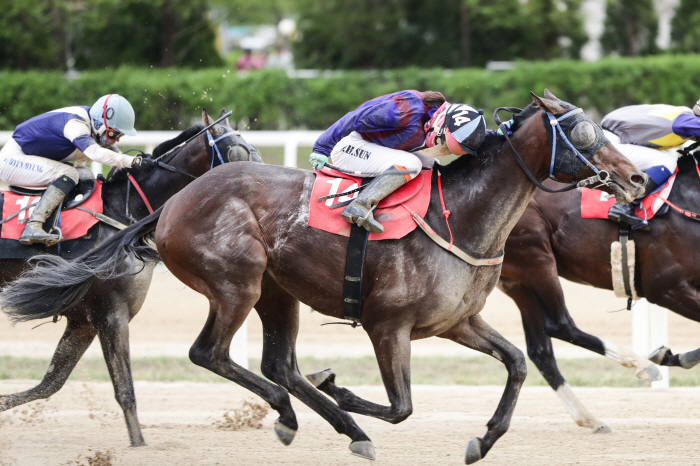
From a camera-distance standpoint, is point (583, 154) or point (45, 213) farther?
point (45, 213)

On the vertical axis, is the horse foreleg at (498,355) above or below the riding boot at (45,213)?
below

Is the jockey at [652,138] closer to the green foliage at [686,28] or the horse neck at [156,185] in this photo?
the horse neck at [156,185]

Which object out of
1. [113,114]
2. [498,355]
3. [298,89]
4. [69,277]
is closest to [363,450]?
[498,355]

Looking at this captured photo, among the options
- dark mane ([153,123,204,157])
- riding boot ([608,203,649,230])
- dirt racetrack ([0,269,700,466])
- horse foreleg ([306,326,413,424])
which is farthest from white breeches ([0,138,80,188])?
riding boot ([608,203,649,230])

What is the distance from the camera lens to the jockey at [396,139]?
4.28m

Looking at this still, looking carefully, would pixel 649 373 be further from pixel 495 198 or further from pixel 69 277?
pixel 69 277

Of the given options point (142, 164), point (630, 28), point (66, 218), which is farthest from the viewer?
point (630, 28)

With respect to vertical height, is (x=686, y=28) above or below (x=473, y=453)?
above

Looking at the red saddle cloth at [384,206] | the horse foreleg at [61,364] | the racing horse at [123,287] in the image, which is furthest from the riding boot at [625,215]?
the horse foreleg at [61,364]

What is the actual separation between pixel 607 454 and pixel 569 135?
1.93m

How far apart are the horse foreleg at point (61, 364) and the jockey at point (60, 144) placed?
0.81m

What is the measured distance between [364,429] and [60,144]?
2.70 meters

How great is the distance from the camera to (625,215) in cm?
542

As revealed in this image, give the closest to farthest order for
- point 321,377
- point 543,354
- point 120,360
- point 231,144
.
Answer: point 321,377
point 120,360
point 231,144
point 543,354
